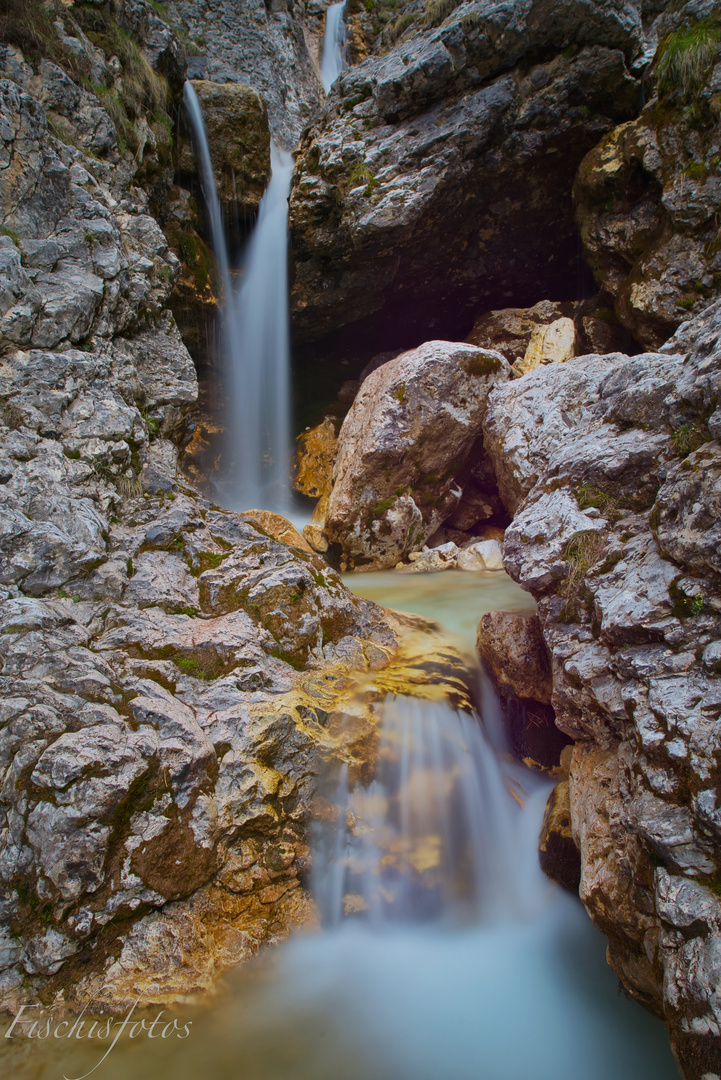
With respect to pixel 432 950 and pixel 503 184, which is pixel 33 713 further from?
pixel 503 184

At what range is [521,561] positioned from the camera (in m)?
4.32

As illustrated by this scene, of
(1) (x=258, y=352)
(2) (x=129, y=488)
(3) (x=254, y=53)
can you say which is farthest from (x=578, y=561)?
(3) (x=254, y=53)

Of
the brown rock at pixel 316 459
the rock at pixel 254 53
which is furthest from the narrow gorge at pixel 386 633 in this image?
the rock at pixel 254 53

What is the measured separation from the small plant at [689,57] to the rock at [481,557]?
7.36 m

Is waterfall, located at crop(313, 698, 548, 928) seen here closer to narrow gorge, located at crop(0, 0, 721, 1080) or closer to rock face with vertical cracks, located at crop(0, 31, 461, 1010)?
narrow gorge, located at crop(0, 0, 721, 1080)

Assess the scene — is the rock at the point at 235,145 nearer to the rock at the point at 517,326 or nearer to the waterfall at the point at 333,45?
the rock at the point at 517,326

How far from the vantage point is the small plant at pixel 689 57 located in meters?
7.55

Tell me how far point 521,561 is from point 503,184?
29.8ft

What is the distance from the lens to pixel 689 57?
7.71 metres

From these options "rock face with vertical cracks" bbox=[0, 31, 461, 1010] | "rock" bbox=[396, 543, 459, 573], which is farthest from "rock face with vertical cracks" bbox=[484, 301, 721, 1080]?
"rock" bbox=[396, 543, 459, 573]

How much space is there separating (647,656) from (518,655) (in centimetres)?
176

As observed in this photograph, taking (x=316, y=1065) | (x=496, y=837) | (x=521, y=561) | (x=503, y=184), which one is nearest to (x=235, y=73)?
(x=503, y=184)

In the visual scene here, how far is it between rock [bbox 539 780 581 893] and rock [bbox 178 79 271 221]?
11.7 meters
